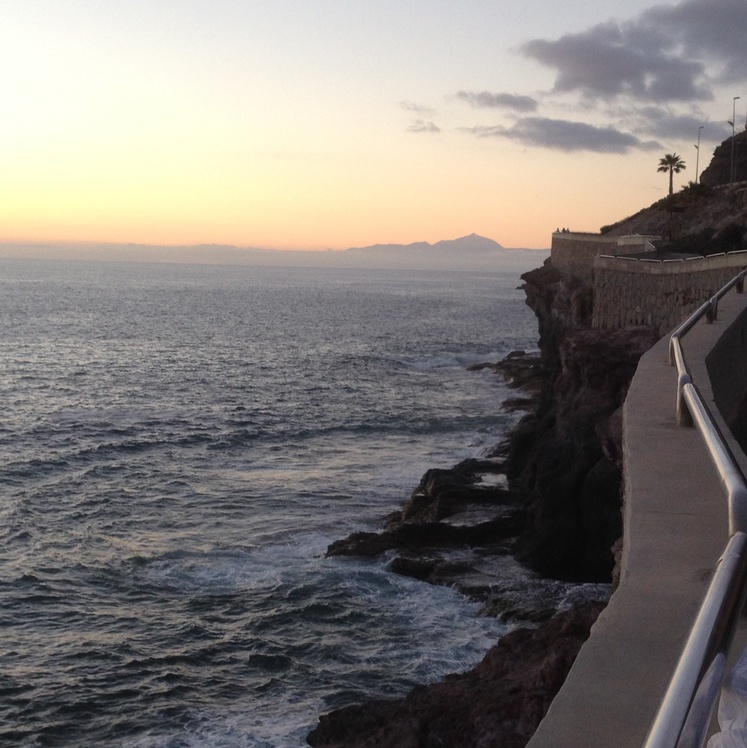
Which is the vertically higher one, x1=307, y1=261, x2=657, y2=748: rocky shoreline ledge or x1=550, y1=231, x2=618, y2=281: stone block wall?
x1=550, y1=231, x2=618, y2=281: stone block wall

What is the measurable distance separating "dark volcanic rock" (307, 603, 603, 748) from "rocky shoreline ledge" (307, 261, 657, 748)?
0.02 m

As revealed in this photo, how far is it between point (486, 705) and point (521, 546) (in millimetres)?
13518

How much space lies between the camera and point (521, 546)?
72.8 feet

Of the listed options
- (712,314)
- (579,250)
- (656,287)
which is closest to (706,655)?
(712,314)

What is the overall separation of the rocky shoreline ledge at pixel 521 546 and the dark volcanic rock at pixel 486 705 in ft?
0.07

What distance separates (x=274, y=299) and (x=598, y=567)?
13570 centimetres

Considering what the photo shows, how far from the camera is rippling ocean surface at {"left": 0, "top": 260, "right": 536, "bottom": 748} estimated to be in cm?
1670

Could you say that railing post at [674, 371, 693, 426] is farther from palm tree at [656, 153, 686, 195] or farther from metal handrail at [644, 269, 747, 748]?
palm tree at [656, 153, 686, 195]

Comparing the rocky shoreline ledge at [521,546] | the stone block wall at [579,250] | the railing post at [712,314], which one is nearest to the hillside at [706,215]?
the stone block wall at [579,250]

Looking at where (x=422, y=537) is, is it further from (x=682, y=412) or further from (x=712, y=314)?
(x=682, y=412)

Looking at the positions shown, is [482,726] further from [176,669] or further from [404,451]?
[404,451]

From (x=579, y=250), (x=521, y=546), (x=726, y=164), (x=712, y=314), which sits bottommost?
(x=521, y=546)

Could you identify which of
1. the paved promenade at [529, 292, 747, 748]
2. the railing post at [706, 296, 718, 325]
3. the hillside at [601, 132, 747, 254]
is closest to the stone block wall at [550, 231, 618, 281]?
the hillside at [601, 132, 747, 254]

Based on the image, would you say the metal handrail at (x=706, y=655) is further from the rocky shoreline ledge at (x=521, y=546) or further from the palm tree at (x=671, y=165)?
the palm tree at (x=671, y=165)
